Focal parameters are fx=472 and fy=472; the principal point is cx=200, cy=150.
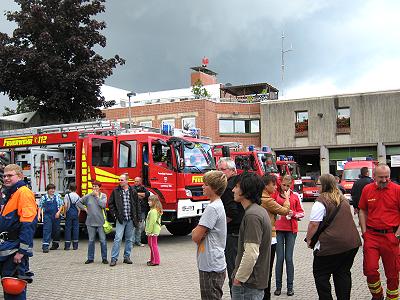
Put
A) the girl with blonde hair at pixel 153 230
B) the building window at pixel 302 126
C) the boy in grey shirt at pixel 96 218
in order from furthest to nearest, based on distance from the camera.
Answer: the building window at pixel 302 126 → the boy in grey shirt at pixel 96 218 → the girl with blonde hair at pixel 153 230

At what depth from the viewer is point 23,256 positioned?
555cm

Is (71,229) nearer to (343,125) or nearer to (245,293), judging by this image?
(245,293)

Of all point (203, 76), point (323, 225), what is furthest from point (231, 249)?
point (203, 76)

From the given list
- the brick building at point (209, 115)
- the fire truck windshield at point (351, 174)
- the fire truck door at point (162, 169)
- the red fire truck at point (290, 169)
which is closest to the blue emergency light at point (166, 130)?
the fire truck door at point (162, 169)

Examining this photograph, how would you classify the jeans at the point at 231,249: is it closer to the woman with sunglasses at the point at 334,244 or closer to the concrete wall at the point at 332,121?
the woman with sunglasses at the point at 334,244

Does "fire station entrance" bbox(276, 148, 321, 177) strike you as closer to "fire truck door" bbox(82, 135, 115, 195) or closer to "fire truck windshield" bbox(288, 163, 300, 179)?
"fire truck windshield" bbox(288, 163, 300, 179)

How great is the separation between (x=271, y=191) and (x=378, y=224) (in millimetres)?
1425

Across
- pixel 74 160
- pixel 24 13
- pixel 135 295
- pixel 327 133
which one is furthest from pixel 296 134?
pixel 135 295

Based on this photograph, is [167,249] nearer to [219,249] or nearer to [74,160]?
[74,160]

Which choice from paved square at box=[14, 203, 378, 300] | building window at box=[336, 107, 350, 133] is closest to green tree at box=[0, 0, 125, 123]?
paved square at box=[14, 203, 378, 300]

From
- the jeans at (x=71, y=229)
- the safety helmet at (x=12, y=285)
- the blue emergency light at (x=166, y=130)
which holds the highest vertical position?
the blue emergency light at (x=166, y=130)

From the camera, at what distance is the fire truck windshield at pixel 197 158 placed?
13242mm

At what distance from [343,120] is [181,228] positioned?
22.9 m

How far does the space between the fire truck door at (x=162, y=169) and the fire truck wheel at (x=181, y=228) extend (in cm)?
228
